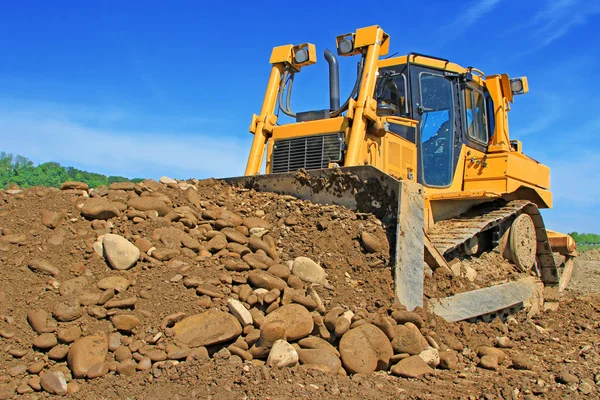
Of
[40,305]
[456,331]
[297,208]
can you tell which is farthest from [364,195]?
[40,305]

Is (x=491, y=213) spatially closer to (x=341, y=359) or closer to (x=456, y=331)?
(x=456, y=331)

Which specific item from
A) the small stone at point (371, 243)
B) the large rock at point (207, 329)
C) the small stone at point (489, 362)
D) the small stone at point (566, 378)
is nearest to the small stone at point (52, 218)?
the large rock at point (207, 329)

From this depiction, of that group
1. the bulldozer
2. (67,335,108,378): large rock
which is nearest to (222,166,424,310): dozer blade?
the bulldozer

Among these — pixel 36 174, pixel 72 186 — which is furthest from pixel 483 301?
pixel 36 174

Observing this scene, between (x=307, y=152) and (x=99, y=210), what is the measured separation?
2.42m

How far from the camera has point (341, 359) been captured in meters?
4.32

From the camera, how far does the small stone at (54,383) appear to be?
382cm

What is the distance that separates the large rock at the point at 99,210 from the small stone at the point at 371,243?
2287 mm

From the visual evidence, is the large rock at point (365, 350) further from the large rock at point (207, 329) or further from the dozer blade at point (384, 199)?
the large rock at point (207, 329)

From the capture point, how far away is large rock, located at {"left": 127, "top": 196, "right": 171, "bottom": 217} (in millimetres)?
5789

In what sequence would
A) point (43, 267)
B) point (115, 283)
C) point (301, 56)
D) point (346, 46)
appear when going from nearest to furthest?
point (115, 283) → point (43, 267) → point (346, 46) → point (301, 56)

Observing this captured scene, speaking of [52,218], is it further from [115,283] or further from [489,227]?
[489,227]

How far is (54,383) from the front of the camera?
3.85 m

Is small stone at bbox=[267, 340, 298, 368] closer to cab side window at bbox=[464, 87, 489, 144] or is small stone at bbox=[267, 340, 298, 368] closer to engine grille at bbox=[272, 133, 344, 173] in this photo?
engine grille at bbox=[272, 133, 344, 173]
